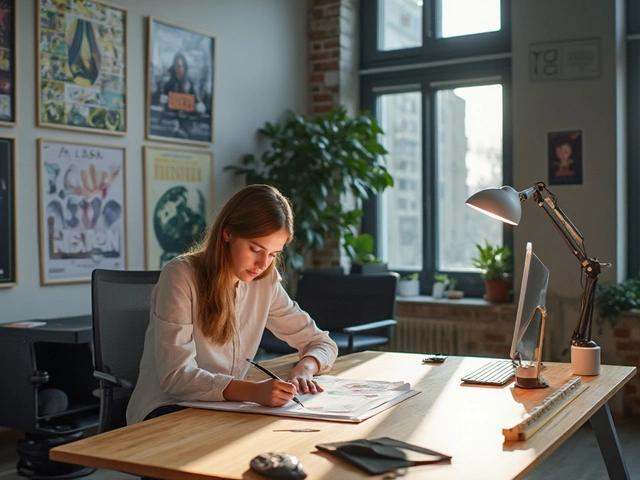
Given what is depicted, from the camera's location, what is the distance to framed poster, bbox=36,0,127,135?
152 inches

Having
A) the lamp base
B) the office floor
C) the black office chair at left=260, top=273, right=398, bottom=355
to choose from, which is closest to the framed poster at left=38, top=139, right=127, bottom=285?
the office floor

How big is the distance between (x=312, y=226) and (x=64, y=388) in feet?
6.63

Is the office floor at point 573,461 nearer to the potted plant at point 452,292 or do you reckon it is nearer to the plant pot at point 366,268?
the potted plant at point 452,292

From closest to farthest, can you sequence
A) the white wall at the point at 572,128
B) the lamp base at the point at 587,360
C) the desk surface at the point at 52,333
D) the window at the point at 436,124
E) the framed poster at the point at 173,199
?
the lamp base at the point at 587,360 → the desk surface at the point at 52,333 → the framed poster at the point at 173,199 → the white wall at the point at 572,128 → the window at the point at 436,124

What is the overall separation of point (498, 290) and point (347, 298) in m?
1.06

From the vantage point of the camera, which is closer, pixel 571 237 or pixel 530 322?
pixel 530 322

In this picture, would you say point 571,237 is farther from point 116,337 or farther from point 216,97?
point 216,97

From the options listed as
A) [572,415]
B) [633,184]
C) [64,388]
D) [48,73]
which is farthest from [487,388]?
[633,184]

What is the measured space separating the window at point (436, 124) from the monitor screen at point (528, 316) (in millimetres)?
2939

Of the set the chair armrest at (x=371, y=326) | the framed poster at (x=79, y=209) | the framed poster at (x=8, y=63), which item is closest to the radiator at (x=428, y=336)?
the chair armrest at (x=371, y=326)

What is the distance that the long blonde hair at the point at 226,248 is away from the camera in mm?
2129

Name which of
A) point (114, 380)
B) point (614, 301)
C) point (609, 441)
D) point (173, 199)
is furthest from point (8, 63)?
point (614, 301)

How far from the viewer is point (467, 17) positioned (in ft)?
17.3

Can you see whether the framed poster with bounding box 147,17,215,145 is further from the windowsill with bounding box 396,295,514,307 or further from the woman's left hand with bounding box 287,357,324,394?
the woman's left hand with bounding box 287,357,324,394
